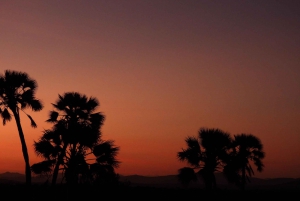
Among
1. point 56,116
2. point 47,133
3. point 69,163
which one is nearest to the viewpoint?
point 69,163

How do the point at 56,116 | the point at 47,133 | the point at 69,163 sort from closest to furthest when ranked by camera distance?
the point at 69,163 < the point at 47,133 < the point at 56,116

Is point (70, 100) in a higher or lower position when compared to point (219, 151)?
higher

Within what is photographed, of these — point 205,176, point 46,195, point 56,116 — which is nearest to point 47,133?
point 56,116

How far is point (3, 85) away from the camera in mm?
35156

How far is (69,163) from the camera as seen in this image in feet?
104

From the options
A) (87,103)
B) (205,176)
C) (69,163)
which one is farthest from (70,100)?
(205,176)

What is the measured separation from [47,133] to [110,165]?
19.9 feet

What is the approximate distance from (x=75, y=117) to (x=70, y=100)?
1576 mm

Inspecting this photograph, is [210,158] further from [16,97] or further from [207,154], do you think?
[16,97]

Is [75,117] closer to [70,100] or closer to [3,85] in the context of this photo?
[70,100]

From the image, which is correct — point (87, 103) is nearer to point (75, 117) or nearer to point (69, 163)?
point (75, 117)

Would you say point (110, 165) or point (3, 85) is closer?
point (110, 165)

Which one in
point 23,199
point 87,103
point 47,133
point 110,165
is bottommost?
point 23,199

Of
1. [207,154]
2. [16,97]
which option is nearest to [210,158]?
[207,154]
